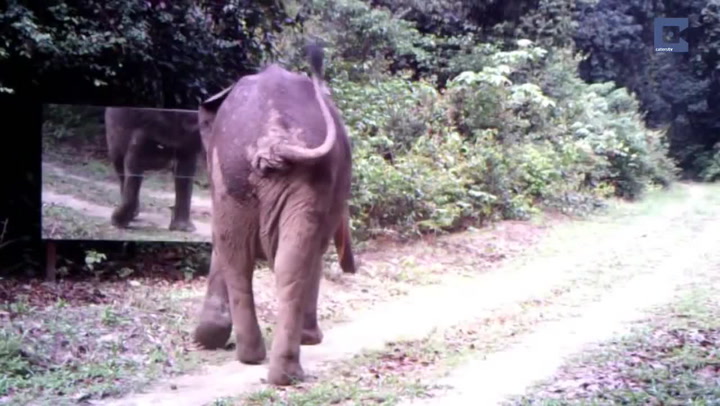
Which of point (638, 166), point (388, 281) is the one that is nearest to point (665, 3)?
point (388, 281)

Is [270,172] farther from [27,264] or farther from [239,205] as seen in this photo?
[27,264]

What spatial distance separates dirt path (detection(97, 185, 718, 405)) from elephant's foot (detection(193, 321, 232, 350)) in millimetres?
170

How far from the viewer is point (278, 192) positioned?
655cm

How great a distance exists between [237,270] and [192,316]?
2300 mm

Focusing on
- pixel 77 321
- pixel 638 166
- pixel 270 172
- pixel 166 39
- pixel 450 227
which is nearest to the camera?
pixel 270 172

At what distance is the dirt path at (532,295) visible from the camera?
268 inches

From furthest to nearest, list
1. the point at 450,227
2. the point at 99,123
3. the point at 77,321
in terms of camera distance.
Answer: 1. the point at 450,227
2. the point at 99,123
3. the point at 77,321

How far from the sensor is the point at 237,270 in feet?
22.6

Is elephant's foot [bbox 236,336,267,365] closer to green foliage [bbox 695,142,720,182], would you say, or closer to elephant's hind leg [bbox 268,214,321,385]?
elephant's hind leg [bbox 268,214,321,385]

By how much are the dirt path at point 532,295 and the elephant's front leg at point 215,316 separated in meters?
0.19

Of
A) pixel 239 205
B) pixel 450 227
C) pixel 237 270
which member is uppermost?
pixel 239 205

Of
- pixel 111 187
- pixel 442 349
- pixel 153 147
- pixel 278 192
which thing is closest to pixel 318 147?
pixel 278 192

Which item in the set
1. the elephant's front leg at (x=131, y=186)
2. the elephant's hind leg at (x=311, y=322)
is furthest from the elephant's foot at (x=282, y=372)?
the elephant's front leg at (x=131, y=186)

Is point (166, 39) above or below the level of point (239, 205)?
above
